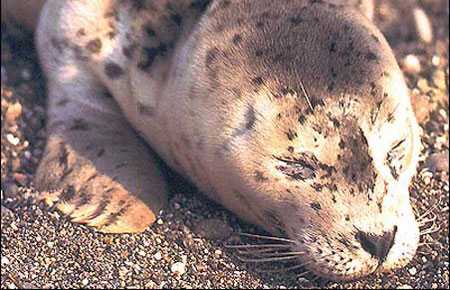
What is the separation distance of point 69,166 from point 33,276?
2.39 ft

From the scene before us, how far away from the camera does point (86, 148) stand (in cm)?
351

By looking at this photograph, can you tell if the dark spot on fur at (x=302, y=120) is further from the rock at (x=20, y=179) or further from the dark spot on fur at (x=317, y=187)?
the rock at (x=20, y=179)

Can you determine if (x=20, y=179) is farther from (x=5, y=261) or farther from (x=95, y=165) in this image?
(x=5, y=261)

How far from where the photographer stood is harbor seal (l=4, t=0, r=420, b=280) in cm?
285

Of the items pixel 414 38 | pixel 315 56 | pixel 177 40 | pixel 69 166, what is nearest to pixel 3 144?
pixel 69 166

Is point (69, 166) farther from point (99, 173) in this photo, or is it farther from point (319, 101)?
point (319, 101)

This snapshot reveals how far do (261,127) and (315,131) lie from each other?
0.18 metres

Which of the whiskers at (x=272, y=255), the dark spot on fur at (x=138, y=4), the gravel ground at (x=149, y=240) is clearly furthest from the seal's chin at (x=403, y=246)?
the dark spot on fur at (x=138, y=4)

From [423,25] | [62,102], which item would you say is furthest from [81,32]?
[423,25]

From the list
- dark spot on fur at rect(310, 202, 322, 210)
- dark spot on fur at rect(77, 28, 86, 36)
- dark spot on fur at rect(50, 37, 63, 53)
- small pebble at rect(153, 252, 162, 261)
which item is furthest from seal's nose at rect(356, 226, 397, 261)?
dark spot on fur at rect(50, 37, 63, 53)

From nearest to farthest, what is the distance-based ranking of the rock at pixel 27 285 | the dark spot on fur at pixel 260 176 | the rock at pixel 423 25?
the rock at pixel 27 285 < the dark spot on fur at pixel 260 176 < the rock at pixel 423 25

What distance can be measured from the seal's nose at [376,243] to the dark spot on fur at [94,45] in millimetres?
1335

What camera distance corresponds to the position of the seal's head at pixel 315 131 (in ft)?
9.30

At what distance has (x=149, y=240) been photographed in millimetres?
3135
